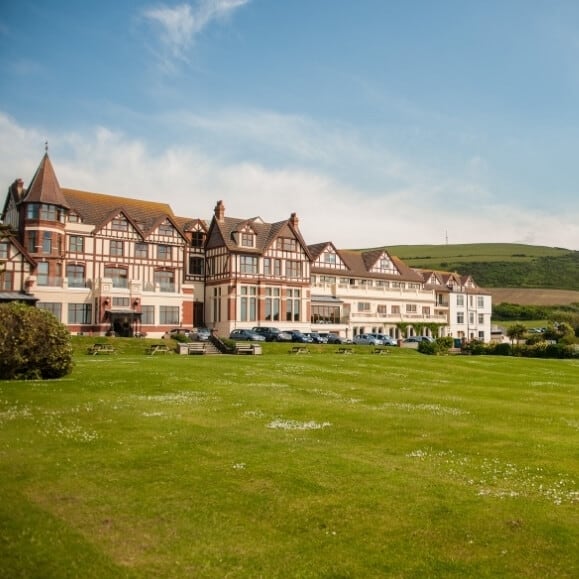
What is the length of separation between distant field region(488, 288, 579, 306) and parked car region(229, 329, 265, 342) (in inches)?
3940

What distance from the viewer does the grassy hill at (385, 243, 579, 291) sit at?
158m

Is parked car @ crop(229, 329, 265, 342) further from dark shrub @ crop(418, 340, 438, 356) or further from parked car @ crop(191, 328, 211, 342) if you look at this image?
dark shrub @ crop(418, 340, 438, 356)

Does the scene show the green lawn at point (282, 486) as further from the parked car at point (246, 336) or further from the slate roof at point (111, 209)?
the slate roof at point (111, 209)

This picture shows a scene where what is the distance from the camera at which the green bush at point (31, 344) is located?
75.9 ft

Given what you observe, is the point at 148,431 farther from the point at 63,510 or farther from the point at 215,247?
the point at 215,247

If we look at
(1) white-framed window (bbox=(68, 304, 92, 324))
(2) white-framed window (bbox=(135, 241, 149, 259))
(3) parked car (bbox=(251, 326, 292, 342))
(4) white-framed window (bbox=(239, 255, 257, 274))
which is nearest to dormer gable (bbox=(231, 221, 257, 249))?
(4) white-framed window (bbox=(239, 255, 257, 274))

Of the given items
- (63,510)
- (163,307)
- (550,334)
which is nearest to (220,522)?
(63,510)

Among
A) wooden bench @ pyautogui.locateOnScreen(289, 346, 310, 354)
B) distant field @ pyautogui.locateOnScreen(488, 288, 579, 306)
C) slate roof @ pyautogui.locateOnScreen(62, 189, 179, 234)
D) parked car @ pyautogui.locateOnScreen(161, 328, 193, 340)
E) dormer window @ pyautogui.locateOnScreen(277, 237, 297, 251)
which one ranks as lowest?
wooden bench @ pyautogui.locateOnScreen(289, 346, 310, 354)

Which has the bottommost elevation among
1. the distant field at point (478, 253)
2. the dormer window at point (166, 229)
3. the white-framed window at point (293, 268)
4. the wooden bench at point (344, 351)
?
the wooden bench at point (344, 351)

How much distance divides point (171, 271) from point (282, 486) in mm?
55250

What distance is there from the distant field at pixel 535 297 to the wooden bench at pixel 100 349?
118 m

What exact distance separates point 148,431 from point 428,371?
22.0 m

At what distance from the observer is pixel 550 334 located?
78.2m

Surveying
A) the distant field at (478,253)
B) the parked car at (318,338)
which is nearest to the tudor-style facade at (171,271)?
the parked car at (318,338)
